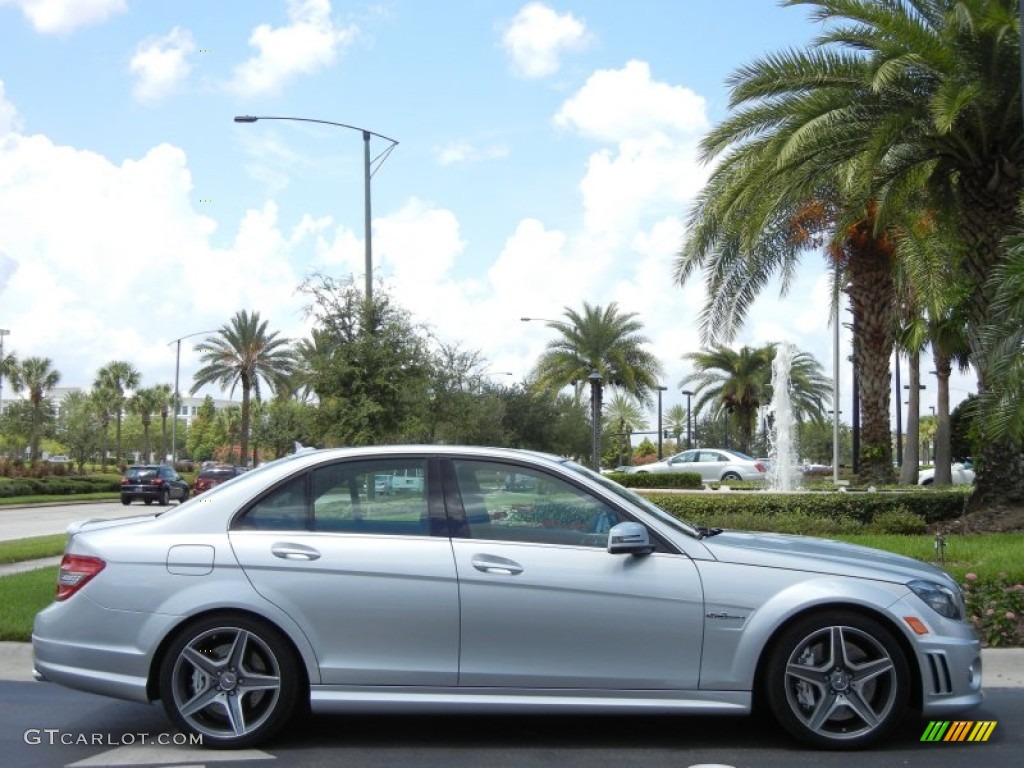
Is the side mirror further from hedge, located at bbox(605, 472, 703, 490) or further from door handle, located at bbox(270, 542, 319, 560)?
hedge, located at bbox(605, 472, 703, 490)

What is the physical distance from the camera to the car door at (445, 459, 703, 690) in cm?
530

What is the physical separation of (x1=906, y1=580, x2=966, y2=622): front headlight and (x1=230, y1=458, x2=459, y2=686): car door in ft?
7.70

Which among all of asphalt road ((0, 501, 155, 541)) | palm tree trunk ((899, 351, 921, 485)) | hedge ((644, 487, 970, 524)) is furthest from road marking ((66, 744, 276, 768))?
palm tree trunk ((899, 351, 921, 485))

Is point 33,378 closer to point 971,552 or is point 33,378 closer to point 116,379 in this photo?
point 116,379

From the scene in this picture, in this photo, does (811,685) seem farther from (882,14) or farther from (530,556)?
(882,14)

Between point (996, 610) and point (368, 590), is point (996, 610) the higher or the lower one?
the lower one

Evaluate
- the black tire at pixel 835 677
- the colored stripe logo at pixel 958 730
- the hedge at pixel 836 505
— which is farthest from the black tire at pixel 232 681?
the hedge at pixel 836 505

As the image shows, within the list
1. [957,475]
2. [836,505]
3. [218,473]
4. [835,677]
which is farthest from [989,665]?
[218,473]

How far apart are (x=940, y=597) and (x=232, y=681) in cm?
363

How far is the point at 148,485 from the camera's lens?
38188 millimetres

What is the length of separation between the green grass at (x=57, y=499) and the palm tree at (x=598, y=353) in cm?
1868

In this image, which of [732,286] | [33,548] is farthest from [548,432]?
[33,548]

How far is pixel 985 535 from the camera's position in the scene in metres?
13.9

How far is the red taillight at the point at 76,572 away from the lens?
219 inches
